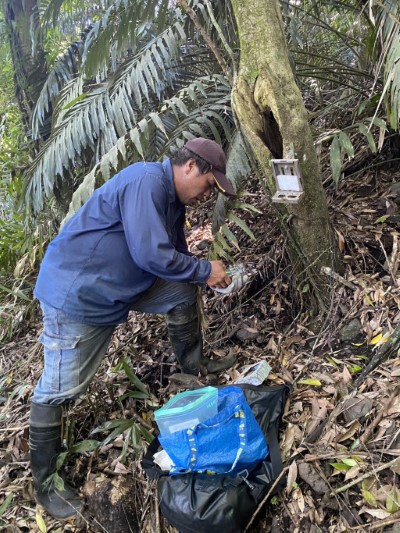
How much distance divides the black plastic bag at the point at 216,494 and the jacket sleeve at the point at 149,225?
918mm

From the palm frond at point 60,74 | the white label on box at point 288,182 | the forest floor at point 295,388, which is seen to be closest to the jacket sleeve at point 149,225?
the white label on box at point 288,182

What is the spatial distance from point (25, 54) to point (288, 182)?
12.8 feet

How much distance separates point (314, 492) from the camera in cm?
201

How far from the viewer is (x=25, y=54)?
4.95 metres

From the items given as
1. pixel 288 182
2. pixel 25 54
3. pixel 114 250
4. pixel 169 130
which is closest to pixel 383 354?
pixel 288 182

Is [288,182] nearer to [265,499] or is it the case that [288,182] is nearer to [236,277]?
[236,277]

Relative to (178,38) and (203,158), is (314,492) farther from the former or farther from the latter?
(178,38)

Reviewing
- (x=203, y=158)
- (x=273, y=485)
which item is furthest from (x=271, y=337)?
(x=203, y=158)

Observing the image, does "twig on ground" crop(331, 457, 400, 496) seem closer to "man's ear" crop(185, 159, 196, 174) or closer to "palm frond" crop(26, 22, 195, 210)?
"man's ear" crop(185, 159, 196, 174)

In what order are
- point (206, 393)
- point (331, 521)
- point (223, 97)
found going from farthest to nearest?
point (223, 97), point (206, 393), point (331, 521)

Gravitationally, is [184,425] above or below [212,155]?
below

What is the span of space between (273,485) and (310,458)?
0.64 ft

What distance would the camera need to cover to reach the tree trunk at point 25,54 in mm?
4867

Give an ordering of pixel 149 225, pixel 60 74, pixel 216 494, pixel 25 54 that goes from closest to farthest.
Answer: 1. pixel 216 494
2. pixel 149 225
3. pixel 60 74
4. pixel 25 54
